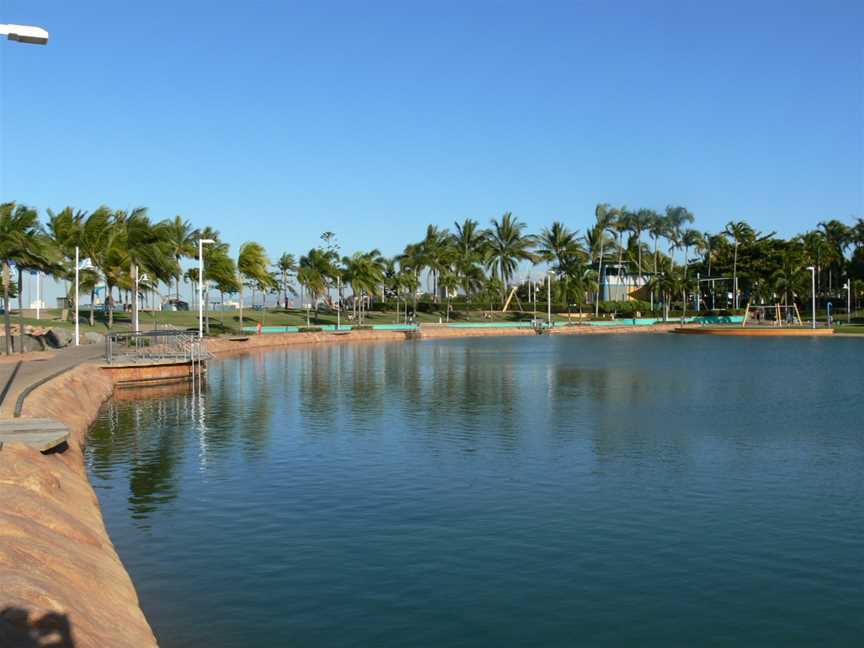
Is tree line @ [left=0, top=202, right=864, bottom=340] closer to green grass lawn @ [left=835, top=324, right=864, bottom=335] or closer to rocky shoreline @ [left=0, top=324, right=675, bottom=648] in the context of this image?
green grass lawn @ [left=835, top=324, right=864, bottom=335]

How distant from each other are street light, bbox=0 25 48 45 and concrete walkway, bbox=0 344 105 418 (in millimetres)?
11198

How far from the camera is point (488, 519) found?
16.8 m

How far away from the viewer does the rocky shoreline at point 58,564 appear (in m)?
9.15

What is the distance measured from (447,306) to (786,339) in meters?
47.7

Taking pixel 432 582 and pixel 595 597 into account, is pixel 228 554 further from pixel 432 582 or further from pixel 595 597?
pixel 595 597

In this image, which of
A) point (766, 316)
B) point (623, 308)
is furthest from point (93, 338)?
point (766, 316)

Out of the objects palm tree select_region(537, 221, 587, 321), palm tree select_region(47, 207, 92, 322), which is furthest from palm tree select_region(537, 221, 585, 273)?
palm tree select_region(47, 207, 92, 322)

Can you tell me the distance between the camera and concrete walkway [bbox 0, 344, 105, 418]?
2458 centimetres

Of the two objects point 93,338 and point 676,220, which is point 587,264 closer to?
point 676,220

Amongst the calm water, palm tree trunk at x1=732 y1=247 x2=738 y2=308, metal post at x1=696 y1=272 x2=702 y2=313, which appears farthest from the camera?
metal post at x1=696 y1=272 x2=702 y2=313

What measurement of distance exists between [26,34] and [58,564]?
787 centimetres

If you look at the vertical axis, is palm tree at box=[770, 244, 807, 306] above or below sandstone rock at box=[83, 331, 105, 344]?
above

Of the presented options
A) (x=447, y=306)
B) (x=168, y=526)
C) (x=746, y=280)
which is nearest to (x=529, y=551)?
(x=168, y=526)

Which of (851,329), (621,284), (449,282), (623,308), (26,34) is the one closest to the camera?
(26,34)
